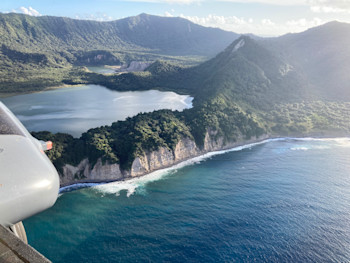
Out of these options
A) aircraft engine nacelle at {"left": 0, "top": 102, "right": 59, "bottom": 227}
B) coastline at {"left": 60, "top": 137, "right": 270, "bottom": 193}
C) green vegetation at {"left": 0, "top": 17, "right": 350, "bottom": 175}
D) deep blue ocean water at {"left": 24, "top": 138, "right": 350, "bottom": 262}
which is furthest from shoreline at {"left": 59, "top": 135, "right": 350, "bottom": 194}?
aircraft engine nacelle at {"left": 0, "top": 102, "right": 59, "bottom": 227}

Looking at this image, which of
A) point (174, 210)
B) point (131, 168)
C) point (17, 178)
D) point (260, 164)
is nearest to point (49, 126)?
point (131, 168)

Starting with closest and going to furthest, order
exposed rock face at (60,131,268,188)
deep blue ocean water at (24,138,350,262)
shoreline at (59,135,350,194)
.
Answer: deep blue ocean water at (24,138,350,262) → shoreline at (59,135,350,194) → exposed rock face at (60,131,268,188)

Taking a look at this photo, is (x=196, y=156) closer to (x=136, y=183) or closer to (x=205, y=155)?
(x=205, y=155)

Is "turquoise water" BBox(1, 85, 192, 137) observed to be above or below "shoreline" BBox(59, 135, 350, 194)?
above

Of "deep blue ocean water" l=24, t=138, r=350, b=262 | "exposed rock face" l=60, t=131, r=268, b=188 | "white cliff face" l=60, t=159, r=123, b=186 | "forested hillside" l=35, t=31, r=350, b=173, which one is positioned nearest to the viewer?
"deep blue ocean water" l=24, t=138, r=350, b=262

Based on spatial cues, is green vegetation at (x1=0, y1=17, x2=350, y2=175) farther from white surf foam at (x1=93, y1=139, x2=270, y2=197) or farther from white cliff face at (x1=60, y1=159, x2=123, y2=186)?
white surf foam at (x1=93, y1=139, x2=270, y2=197)

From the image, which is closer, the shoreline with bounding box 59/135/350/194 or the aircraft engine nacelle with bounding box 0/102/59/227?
the aircraft engine nacelle with bounding box 0/102/59/227

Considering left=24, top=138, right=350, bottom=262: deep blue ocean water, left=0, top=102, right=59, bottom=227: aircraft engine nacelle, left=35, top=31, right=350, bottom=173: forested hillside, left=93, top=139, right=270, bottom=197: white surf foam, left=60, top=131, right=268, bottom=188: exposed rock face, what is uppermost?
left=0, top=102, right=59, bottom=227: aircraft engine nacelle
